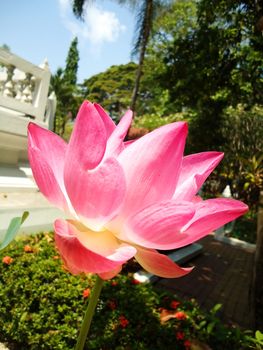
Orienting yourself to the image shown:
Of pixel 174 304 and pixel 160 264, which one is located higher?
pixel 160 264

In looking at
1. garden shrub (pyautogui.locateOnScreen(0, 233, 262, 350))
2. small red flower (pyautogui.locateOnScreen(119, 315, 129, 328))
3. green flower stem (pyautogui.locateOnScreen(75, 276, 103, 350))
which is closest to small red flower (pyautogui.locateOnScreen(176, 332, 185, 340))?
garden shrub (pyautogui.locateOnScreen(0, 233, 262, 350))

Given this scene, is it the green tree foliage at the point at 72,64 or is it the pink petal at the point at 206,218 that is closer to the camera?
the pink petal at the point at 206,218

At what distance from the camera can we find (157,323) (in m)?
2.23

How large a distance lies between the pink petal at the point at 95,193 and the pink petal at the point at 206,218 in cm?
9

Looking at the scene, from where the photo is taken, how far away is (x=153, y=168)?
407 millimetres

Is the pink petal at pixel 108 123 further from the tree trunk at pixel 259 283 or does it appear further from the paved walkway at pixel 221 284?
the paved walkway at pixel 221 284

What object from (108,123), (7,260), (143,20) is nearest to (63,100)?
(143,20)

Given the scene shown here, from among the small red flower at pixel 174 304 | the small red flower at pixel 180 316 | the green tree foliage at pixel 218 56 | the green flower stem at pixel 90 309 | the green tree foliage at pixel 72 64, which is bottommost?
the small red flower at pixel 174 304

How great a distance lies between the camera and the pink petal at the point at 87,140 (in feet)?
1.31

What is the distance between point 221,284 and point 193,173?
5366 mm

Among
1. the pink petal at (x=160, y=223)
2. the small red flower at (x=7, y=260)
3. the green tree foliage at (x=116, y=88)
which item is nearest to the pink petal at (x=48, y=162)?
the pink petal at (x=160, y=223)

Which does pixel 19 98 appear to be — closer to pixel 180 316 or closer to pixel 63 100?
pixel 180 316

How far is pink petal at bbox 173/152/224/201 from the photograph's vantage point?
447mm

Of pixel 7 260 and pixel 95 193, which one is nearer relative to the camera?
pixel 95 193
